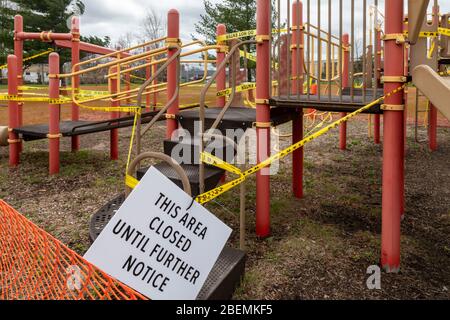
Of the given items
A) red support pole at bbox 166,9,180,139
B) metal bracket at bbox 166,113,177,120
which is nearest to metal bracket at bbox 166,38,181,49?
red support pole at bbox 166,9,180,139

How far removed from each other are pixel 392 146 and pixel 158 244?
6.62 ft

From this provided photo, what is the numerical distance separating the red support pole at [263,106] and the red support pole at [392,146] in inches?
41.5

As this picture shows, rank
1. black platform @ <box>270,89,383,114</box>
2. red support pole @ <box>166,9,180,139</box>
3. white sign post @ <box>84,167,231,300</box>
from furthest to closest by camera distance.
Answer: red support pole @ <box>166,9,180,139</box>, black platform @ <box>270,89,383,114</box>, white sign post @ <box>84,167,231,300</box>

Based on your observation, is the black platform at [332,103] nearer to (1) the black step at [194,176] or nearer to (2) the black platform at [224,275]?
(1) the black step at [194,176]

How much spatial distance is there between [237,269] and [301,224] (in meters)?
1.64

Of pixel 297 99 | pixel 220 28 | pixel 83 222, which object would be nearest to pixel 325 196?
pixel 297 99

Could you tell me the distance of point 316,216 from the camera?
4719 millimetres

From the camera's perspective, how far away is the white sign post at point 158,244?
233cm

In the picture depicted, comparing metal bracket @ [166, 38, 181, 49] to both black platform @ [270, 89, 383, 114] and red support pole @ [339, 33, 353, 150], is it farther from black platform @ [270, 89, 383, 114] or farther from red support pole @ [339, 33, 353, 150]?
red support pole @ [339, 33, 353, 150]


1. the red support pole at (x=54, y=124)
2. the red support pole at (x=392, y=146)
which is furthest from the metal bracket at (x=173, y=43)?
the red support pole at (x=54, y=124)

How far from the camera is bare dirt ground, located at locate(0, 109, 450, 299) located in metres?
3.19

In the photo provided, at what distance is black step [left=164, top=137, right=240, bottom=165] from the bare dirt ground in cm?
77

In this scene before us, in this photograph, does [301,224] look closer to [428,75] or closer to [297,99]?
[297,99]

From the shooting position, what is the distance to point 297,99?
12.6 ft
